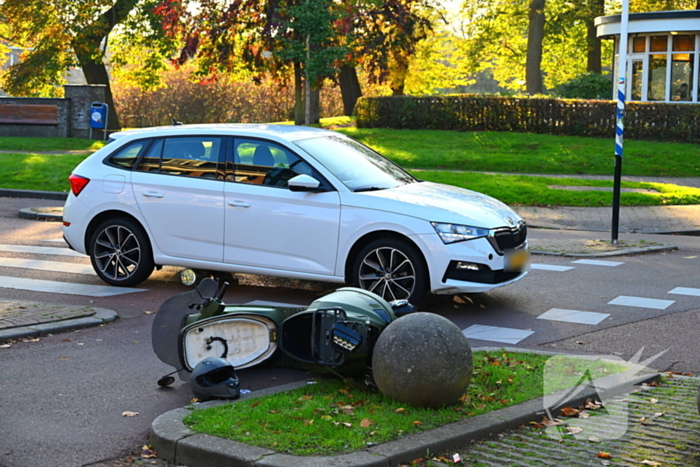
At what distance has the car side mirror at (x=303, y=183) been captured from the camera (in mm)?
8391

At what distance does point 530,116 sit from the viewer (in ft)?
101

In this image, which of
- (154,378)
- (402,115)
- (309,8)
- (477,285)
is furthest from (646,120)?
(154,378)

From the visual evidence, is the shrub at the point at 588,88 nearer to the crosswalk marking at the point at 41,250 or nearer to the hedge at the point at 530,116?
the hedge at the point at 530,116

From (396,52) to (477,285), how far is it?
2709 cm

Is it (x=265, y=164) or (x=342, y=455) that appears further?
(x=265, y=164)

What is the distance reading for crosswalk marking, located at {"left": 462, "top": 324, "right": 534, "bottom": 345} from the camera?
7504 mm

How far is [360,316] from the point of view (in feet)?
18.5

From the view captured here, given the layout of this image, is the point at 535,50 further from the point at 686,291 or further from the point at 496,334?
the point at 496,334

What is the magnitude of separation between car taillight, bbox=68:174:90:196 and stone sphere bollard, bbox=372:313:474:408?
533 cm

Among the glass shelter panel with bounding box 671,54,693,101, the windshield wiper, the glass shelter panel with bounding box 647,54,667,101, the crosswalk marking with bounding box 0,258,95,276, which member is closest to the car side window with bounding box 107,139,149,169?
the crosswalk marking with bounding box 0,258,95,276

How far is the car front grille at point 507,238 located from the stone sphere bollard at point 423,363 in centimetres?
288

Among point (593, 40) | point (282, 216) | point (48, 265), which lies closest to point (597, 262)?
point (282, 216)

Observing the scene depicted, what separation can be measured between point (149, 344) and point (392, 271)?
2.28 meters

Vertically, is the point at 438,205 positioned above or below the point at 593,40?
below
